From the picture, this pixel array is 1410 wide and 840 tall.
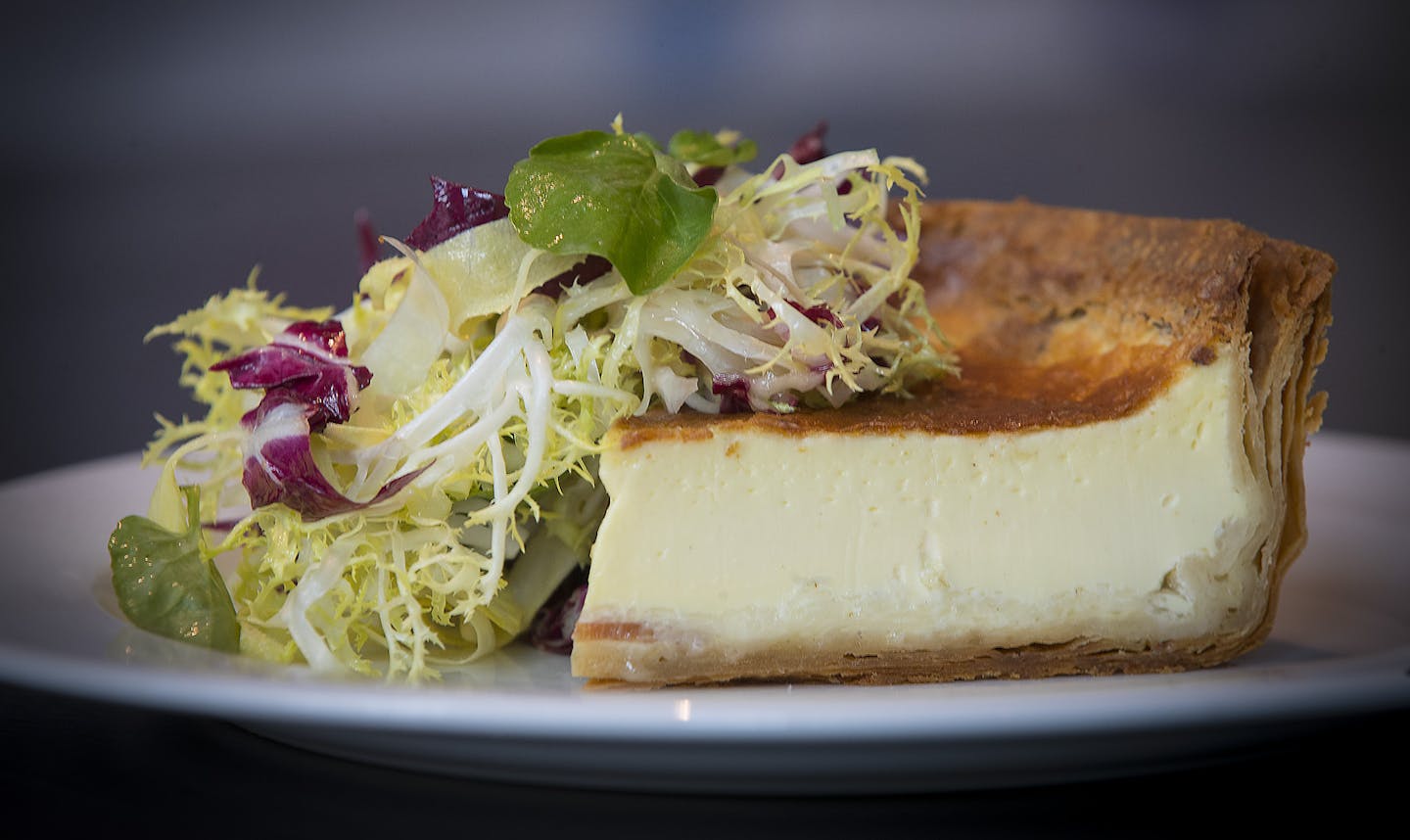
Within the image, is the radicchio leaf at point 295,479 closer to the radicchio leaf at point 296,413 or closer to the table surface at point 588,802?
the radicchio leaf at point 296,413

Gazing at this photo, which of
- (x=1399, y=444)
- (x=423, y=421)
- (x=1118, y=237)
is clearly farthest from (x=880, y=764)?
(x=1399, y=444)

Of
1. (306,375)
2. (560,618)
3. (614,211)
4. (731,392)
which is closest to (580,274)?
(614,211)

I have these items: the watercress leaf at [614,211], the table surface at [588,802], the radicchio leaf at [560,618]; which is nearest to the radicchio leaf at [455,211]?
the watercress leaf at [614,211]

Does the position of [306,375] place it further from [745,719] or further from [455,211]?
[745,719]

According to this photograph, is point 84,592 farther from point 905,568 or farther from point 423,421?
point 905,568

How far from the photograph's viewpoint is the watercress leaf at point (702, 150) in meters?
2.86

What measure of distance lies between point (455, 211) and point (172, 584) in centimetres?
86

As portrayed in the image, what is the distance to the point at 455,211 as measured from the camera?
2492 millimetres

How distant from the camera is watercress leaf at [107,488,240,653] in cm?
237

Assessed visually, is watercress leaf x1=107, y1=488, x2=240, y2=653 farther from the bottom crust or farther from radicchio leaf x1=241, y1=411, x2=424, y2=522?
the bottom crust

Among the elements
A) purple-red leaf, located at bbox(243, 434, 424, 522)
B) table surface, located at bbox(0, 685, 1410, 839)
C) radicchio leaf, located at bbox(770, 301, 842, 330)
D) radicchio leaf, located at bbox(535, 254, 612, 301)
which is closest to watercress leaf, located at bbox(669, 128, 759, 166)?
radicchio leaf, located at bbox(535, 254, 612, 301)

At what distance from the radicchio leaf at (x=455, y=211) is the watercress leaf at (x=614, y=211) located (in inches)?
5.3

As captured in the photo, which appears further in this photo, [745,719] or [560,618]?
[560,618]

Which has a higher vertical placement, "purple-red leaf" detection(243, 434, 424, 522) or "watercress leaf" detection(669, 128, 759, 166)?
Result: "watercress leaf" detection(669, 128, 759, 166)
